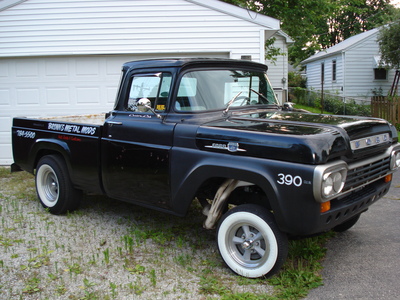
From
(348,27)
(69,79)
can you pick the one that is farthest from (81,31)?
(348,27)

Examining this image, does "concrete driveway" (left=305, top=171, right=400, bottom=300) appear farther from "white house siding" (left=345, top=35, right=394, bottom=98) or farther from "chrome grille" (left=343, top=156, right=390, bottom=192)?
"white house siding" (left=345, top=35, right=394, bottom=98)

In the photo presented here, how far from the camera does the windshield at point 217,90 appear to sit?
175 inches

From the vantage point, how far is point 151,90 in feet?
15.5

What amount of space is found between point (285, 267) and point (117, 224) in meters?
2.35

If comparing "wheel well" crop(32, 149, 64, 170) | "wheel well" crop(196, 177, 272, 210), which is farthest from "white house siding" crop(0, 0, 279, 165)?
"wheel well" crop(196, 177, 272, 210)

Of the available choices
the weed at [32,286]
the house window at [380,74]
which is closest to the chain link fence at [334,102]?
the house window at [380,74]

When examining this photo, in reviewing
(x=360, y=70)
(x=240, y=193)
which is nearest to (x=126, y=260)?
(x=240, y=193)

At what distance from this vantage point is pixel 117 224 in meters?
5.47

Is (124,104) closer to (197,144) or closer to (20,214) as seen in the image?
Answer: (197,144)

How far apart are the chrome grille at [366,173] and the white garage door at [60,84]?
236 inches

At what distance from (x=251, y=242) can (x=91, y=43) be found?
23.6 feet

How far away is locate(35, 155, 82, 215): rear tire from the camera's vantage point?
5.62m

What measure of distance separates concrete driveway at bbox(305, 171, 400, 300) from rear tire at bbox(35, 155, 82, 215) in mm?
3308

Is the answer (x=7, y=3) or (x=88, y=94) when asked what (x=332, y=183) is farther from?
(x=7, y=3)
